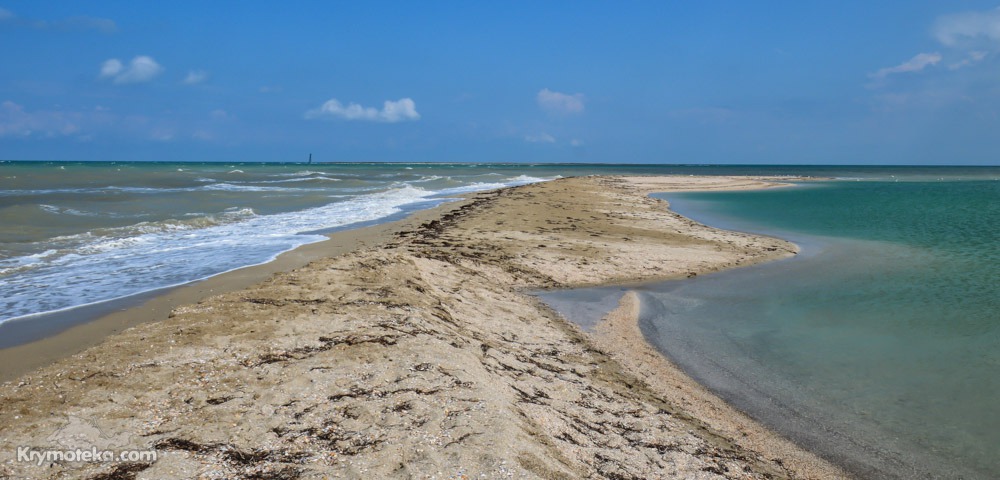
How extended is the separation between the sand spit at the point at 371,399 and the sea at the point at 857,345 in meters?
0.64

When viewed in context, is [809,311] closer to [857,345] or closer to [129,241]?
[857,345]

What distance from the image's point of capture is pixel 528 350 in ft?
23.5

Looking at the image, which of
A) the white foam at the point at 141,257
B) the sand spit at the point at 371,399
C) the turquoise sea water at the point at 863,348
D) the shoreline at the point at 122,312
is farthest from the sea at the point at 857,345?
the white foam at the point at 141,257

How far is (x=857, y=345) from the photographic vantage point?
7.98 meters

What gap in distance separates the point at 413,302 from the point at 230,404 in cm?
341

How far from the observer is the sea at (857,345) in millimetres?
5473

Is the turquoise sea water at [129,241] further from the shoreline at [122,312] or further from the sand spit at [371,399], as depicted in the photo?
the sand spit at [371,399]

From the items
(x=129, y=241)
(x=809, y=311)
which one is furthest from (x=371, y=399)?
(x=129, y=241)

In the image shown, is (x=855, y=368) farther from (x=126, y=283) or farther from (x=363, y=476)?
(x=126, y=283)

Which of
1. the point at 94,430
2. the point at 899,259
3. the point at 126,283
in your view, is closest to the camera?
the point at 94,430

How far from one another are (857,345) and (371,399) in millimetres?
6656

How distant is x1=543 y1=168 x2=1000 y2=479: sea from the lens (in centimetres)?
547

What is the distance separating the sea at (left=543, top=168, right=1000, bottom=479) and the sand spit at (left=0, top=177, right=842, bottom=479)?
0.64m

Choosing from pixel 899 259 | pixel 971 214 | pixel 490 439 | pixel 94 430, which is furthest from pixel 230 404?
pixel 971 214
